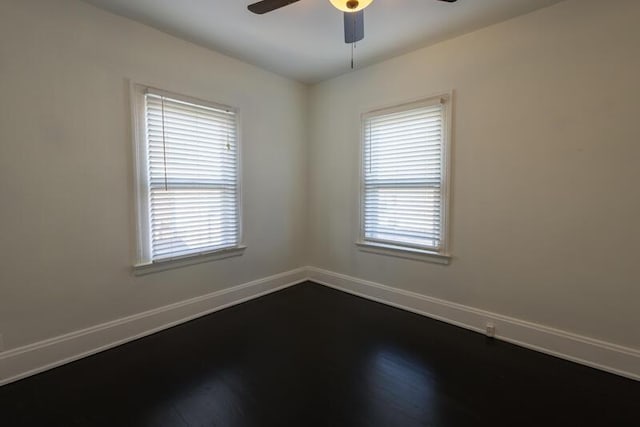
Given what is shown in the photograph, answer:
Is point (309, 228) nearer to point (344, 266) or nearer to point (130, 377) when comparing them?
point (344, 266)

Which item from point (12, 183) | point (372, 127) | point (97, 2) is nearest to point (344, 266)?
point (372, 127)

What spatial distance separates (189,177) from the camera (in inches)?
113

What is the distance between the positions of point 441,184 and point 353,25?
1625mm

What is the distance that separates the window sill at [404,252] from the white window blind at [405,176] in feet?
0.14

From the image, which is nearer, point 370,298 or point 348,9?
point 348,9

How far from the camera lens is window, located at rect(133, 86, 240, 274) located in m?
2.60

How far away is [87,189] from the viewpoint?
2297 mm

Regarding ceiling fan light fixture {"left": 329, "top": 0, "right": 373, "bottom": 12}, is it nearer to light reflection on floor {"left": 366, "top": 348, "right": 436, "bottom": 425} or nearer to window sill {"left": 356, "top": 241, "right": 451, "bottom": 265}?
window sill {"left": 356, "top": 241, "right": 451, "bottom": 265}

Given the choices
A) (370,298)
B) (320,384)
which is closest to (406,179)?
(370,298)

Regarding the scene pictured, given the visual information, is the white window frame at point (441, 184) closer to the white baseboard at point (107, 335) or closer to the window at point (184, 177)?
the window at point (184, 177)

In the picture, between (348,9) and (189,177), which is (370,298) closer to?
(189,177)

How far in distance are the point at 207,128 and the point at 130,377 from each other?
2.18 metres

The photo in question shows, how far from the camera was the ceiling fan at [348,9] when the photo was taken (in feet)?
5.64

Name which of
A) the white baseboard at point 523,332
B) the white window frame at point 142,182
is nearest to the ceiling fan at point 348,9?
the white window frame at point 142,182
